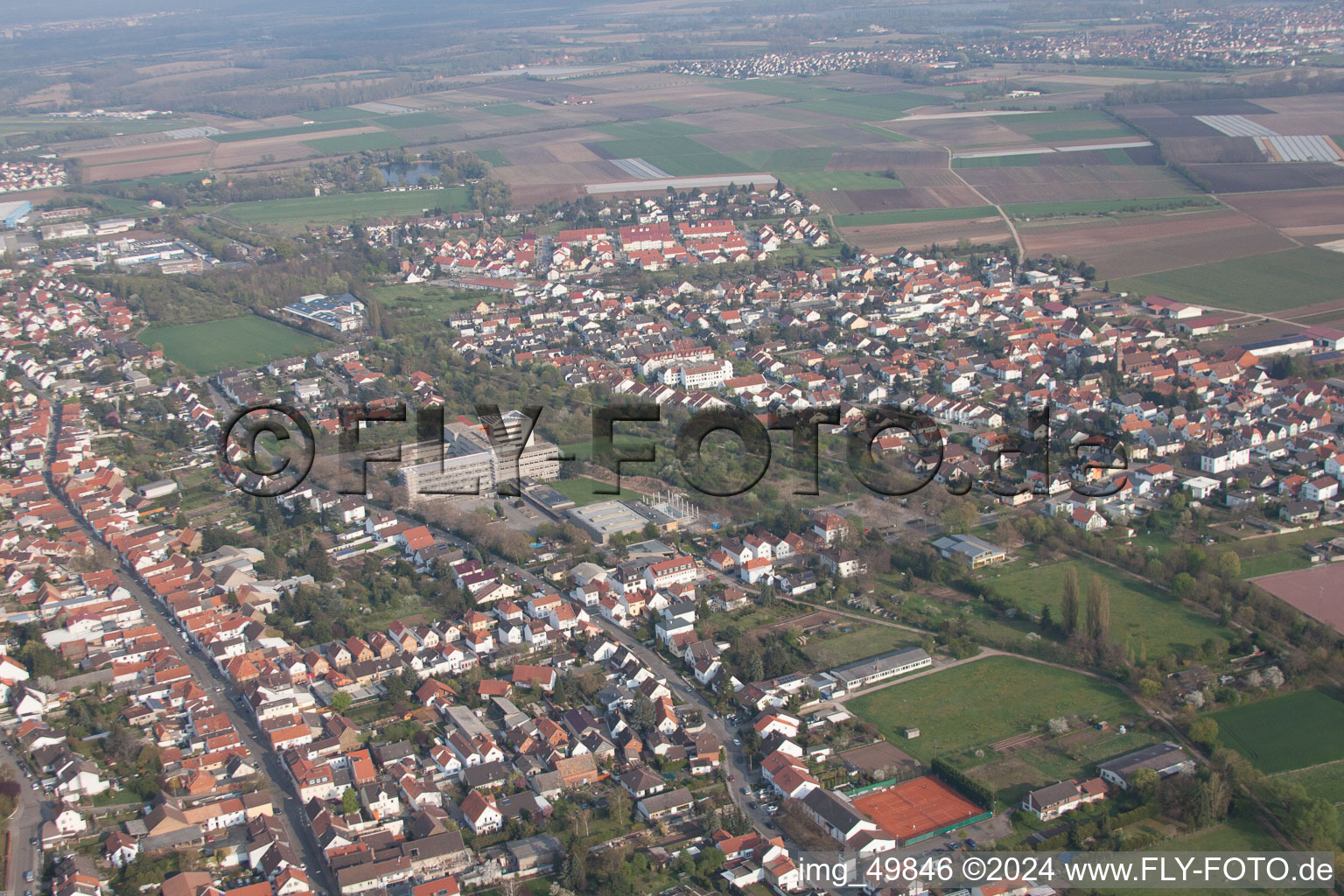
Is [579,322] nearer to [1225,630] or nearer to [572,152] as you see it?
[1225,630]

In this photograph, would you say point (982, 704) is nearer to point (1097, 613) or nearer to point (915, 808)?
point (1097, 613)

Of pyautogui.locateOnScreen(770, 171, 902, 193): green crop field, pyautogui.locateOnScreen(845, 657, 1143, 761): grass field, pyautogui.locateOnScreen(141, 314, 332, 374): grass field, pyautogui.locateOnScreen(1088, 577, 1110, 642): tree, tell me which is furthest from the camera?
pyautogui.locateOnScreen(770, 171, 902, 193): green crop field

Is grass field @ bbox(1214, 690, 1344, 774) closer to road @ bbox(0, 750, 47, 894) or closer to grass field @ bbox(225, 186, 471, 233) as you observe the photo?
road @ bbox(0, 750, 47, 894)

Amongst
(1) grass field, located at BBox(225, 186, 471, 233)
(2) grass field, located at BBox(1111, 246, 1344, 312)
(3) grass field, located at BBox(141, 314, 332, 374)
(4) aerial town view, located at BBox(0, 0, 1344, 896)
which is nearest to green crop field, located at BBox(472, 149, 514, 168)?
(1) grass field, located at BBox(225, 186, 471, 233)

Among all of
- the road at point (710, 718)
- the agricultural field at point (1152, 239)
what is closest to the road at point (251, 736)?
the road at point (710, 718)

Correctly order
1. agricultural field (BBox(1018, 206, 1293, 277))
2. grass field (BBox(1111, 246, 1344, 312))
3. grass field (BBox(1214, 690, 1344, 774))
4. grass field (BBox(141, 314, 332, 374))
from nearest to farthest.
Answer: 1. grass field (BBox(1214, 690, 1344, 774))
2. grass field (BBox(141, 314, 332, 374))
3. grass field (BBox(1111, 246, 1344, 312))
4. agricultural field (BBox(1018, 206, 1293, 277))

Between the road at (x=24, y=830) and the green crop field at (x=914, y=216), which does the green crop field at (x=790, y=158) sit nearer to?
the green crop field at (x=914, y=216)
